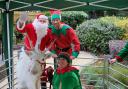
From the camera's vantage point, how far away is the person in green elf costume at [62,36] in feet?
18.2

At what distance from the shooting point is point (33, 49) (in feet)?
17.9

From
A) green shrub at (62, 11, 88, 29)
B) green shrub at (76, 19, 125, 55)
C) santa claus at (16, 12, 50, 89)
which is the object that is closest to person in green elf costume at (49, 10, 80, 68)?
santa claus at (16, 12, 50, 89)

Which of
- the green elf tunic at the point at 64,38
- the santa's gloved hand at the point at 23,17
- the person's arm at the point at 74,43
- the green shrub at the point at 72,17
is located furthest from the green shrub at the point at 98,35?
the santa's gloved hand at the point at 23,17

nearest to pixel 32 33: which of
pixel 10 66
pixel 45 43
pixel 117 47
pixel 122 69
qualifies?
pixel 45 43

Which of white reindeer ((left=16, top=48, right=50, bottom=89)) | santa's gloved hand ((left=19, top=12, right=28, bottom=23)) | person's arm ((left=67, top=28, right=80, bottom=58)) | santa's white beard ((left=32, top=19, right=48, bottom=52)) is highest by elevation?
santa's gloved hand ((left=19, top=12, right=28, bottom=23))

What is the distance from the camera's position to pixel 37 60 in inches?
216

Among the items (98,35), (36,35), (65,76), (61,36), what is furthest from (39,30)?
(98,35)

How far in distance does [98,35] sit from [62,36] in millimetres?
7021

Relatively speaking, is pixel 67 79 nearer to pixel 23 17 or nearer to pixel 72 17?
pixel 23 17

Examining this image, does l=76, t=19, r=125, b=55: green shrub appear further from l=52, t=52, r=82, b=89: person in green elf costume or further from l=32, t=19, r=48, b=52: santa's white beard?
l=52, t=52, r=82, b=89: person in green elf costume

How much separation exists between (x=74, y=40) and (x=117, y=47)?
5935 millimetres

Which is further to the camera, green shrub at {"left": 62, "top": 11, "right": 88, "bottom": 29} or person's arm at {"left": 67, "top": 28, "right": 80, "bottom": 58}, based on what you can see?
green shrub at {"left": 62, "top": 11, "right": 88, "bottom": 29}

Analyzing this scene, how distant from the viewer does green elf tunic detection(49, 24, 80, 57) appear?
5622 millimetres

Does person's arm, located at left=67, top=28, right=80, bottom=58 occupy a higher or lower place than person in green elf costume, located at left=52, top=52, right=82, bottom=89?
higher
